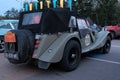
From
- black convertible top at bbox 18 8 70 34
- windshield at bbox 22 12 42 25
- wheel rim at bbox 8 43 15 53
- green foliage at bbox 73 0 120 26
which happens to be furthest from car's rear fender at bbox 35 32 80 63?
green foliage at bbox 73 0 120 26

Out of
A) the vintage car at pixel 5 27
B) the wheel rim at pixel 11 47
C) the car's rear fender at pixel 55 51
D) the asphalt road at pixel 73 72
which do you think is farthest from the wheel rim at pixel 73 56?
the vintage car at pixel 5 27

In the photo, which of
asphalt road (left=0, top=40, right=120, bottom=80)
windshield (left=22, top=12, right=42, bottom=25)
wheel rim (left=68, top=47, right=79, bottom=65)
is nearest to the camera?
asphalt road (left=0, top=40, right=120, bottom=80)

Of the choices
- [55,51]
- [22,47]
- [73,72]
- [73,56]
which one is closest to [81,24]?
[73,56]

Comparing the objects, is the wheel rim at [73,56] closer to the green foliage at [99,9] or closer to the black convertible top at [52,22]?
the black convertible top at [52,22]

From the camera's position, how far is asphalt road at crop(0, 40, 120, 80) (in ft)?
21.0

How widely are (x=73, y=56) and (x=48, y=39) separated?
1092 millimetres

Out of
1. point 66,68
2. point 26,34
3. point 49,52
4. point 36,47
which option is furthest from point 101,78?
point 26,34

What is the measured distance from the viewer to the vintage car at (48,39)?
20.9 ft

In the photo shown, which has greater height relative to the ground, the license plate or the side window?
the side window

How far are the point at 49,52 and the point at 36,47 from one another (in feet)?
1.27

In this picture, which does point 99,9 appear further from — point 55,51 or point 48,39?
point 55,51

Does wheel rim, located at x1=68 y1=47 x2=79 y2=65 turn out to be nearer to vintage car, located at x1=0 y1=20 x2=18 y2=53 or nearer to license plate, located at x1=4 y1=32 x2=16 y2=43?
license plate, located at x1=4 y1=32 x2=16 y2=43

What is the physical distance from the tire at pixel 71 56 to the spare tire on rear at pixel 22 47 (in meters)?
0.98

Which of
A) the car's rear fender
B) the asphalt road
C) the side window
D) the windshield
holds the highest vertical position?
the windshield
